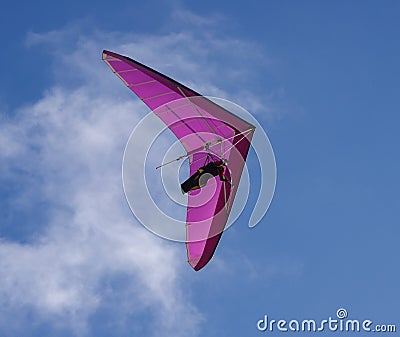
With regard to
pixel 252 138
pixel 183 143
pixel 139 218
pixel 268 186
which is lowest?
pixel 139 218

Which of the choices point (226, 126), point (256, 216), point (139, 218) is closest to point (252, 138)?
point (226, 126)

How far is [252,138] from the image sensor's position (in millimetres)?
19656

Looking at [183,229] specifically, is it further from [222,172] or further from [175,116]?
[175,116]

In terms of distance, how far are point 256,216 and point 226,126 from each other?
3.70 meters

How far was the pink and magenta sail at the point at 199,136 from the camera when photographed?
19.8 meters

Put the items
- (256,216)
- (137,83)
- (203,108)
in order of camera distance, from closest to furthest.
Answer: (256,216)
(203,108)
(137,83)

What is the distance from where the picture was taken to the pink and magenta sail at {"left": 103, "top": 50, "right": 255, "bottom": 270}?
1980 cm

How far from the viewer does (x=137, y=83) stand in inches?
832

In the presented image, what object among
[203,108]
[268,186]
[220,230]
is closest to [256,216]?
[268,186]

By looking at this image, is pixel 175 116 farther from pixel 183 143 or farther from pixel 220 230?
pixel 220 230

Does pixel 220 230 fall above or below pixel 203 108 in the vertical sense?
below

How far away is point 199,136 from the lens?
22.3 metres

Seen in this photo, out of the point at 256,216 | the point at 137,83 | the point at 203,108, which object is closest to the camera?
the point at 256,216

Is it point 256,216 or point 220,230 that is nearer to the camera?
point 256,216
